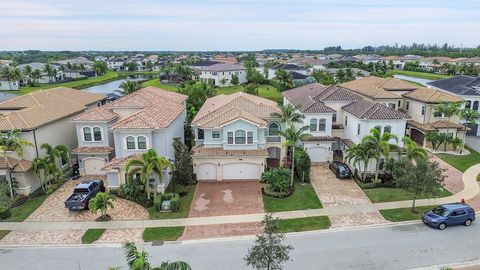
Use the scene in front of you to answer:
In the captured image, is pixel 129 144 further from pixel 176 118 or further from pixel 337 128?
pixel 337 128

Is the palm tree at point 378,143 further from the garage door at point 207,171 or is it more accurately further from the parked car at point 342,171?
the garage door at point 207,171

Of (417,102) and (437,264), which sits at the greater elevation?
(417,102)

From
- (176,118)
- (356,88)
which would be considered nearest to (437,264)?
(176,118)

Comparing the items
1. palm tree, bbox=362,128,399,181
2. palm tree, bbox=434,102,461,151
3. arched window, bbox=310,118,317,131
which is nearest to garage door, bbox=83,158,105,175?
arched window, bbox=310,118,317,131

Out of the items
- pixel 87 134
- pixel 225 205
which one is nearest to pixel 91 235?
pixel 225 205

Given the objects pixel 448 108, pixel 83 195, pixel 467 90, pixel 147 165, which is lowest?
pixel 83 195

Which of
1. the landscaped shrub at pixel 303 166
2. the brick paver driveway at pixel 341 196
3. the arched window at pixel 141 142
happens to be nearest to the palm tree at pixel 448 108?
the brick paver driveway at pixel 341 196

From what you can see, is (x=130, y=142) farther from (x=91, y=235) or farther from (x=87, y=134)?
(x=91, y=235)
